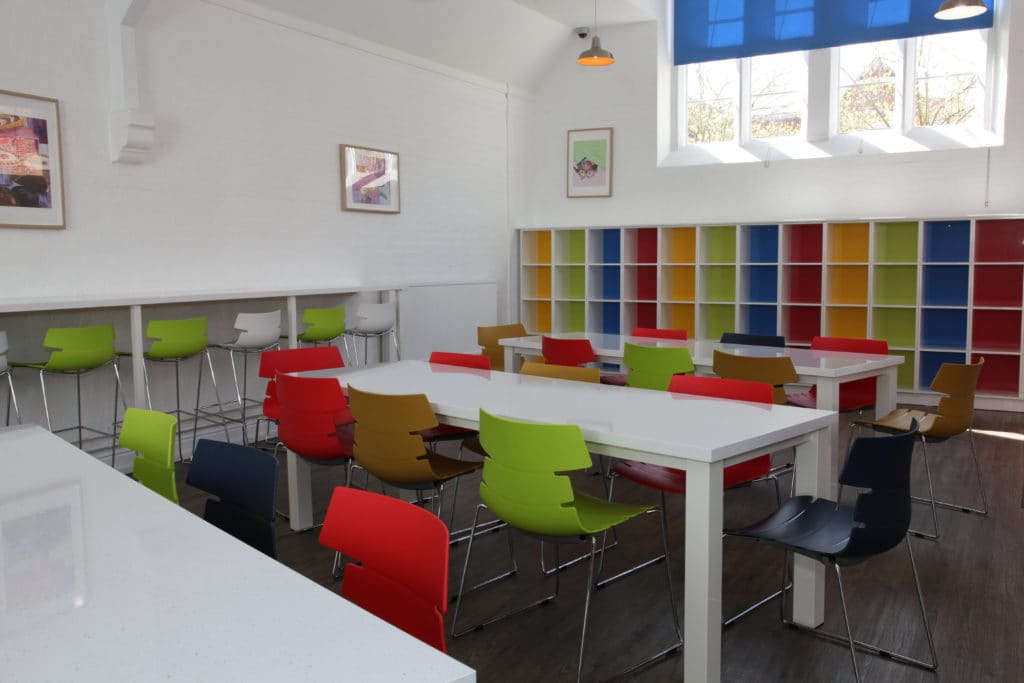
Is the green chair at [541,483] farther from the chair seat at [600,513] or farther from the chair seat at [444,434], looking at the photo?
the chair seat at [444,434]

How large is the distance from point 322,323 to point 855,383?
3.81 meters

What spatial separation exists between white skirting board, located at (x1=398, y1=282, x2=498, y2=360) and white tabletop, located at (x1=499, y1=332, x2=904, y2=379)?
2223mm

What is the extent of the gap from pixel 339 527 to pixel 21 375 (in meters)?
4.13

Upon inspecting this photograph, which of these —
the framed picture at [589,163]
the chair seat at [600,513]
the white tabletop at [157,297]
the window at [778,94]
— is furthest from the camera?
the framed picture at [589,163]

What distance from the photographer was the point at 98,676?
1082 millimetres

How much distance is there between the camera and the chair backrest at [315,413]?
3523mm

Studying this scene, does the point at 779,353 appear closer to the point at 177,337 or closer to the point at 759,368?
the point at 759,368

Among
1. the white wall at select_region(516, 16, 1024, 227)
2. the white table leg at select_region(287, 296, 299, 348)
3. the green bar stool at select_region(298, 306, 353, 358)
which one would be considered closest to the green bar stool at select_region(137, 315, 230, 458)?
the white table leg at select_region(287, 296, 299, 348)

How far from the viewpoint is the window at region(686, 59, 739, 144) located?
28.7 feet

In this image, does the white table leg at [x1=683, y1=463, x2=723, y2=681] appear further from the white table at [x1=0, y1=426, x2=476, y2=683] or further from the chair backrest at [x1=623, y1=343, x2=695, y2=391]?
the chair backrest at [x1=623, y1=343, x2=695, y2=391]

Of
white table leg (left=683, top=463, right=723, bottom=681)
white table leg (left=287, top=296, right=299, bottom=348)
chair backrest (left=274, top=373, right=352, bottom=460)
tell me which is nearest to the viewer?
white table leg (left=683, top=463, right=723, bottom=681)

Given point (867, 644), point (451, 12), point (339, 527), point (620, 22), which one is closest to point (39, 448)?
point (339, 527)

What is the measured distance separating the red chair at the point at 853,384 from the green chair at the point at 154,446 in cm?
351

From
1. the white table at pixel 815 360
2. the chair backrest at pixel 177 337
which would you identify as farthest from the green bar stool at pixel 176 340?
the white table at pixel 815 360
